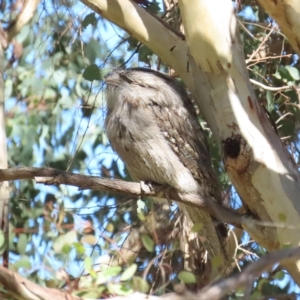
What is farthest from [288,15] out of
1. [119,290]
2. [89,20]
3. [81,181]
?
[89,20]

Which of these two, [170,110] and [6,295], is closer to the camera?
[6,295]

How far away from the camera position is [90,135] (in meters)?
5.48

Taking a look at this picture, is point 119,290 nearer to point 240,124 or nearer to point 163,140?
point 240,124

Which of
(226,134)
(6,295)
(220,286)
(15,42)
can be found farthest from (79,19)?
(220,286)

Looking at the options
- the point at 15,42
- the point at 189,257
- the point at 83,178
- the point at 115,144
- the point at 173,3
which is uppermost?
the point at 15,42

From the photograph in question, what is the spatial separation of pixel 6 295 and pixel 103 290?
265 millimetres

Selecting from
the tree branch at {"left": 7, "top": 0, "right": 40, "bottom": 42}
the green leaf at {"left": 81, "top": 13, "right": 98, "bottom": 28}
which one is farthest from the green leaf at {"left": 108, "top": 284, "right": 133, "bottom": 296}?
the tree branch at {"left": 7, "top": 0, "right": 40, "bottom": 42}

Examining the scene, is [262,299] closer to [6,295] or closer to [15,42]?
[6,295]

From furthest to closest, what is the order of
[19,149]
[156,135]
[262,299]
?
1. [19,149]
2. [156,135]
3. [262,299]

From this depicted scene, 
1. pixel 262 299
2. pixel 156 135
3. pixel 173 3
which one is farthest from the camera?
pixel 173 3

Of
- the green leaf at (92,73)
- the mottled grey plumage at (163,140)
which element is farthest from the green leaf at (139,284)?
the green leaf at (92,73)

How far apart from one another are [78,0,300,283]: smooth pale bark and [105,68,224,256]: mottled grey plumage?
476 millimetres

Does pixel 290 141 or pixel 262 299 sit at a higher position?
pixel 290 141

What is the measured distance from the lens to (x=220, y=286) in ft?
4.46
